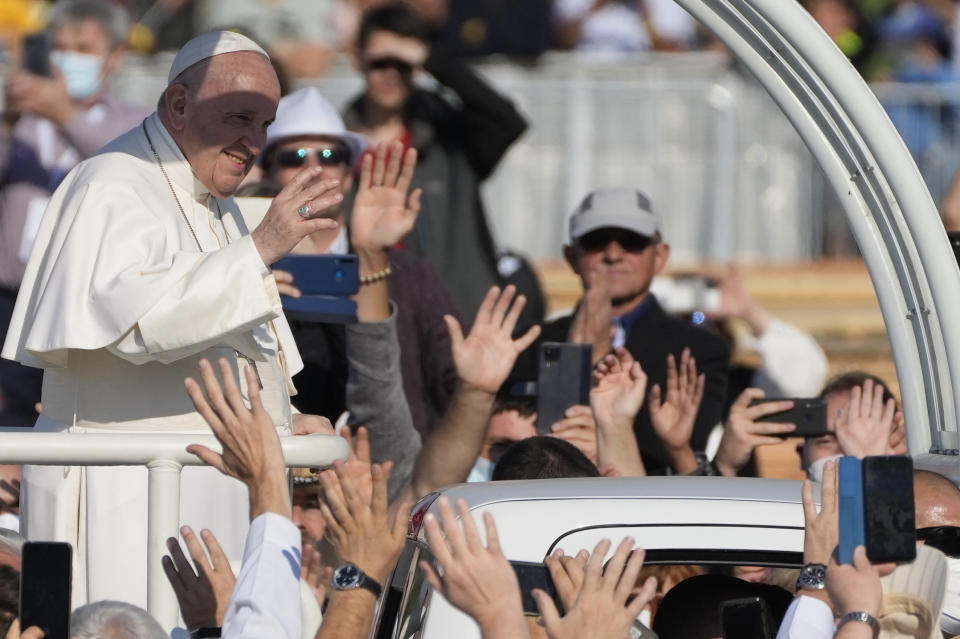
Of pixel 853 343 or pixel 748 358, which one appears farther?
pixel 853 343

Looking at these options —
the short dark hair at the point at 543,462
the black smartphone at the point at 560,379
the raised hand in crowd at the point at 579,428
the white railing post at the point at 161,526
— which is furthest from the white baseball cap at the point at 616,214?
the white railing post at the point at 161,526

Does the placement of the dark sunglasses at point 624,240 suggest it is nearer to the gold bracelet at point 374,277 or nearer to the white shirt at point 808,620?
the gold bracelet at point 374,277

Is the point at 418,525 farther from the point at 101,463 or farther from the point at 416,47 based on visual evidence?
the point at 416,47

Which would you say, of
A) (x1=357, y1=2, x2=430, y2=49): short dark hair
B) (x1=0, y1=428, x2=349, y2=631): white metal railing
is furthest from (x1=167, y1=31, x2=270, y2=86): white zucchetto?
(x1=357, y1=2, x2=430, y2=49): short dark hair

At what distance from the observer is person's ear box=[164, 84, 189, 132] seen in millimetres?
4645

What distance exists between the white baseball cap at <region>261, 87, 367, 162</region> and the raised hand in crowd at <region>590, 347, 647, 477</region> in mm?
1385

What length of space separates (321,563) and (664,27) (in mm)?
7333

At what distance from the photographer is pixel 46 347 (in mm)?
4285

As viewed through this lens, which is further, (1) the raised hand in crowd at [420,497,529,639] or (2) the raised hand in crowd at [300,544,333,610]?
(2) the raised hand in crowd at [300,544,333,610]

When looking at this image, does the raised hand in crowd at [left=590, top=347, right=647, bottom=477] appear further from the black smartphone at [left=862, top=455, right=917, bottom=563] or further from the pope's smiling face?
the black smartphone at [left=862, top=455, right=917, bottom=563]

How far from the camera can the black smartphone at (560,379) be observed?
5.65 metres

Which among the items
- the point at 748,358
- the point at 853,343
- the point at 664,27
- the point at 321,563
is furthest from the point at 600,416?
the point at 664,27

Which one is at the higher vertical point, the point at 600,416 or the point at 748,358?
the point at 748,358

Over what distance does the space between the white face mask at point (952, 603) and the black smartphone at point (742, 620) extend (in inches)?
15.9
